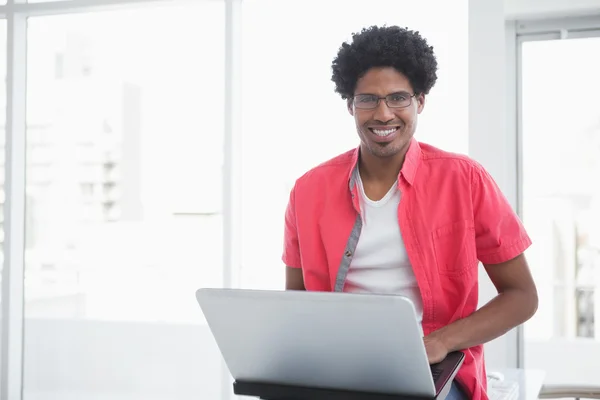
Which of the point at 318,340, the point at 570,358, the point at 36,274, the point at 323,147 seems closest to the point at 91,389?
the point at 36,274

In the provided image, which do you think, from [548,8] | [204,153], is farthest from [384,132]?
[204,153]

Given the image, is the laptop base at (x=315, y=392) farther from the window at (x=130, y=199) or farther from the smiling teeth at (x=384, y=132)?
the window at (x=130, y=199)

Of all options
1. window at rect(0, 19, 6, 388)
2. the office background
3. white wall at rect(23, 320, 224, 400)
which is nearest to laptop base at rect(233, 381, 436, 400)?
the office background

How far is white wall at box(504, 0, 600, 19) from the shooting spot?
2.67m

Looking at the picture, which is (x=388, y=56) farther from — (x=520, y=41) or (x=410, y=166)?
(x=520, y=41)

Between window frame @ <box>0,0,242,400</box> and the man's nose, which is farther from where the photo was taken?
window frame @ <box>0,0,242,400</box>

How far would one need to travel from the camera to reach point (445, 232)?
1.34 m

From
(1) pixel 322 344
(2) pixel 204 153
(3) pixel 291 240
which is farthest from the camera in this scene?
(2) pixel 204 153

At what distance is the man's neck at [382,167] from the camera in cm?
143

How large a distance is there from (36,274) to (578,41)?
147 inches

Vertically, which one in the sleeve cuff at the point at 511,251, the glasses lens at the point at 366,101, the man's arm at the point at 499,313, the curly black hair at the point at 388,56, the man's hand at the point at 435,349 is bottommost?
the man's hand at the point at 435,349

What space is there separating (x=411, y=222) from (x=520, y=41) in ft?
5.94

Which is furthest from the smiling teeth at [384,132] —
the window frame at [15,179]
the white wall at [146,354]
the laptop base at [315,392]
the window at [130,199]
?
the window at [130,199]

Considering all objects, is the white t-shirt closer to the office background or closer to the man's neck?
the man's neck
